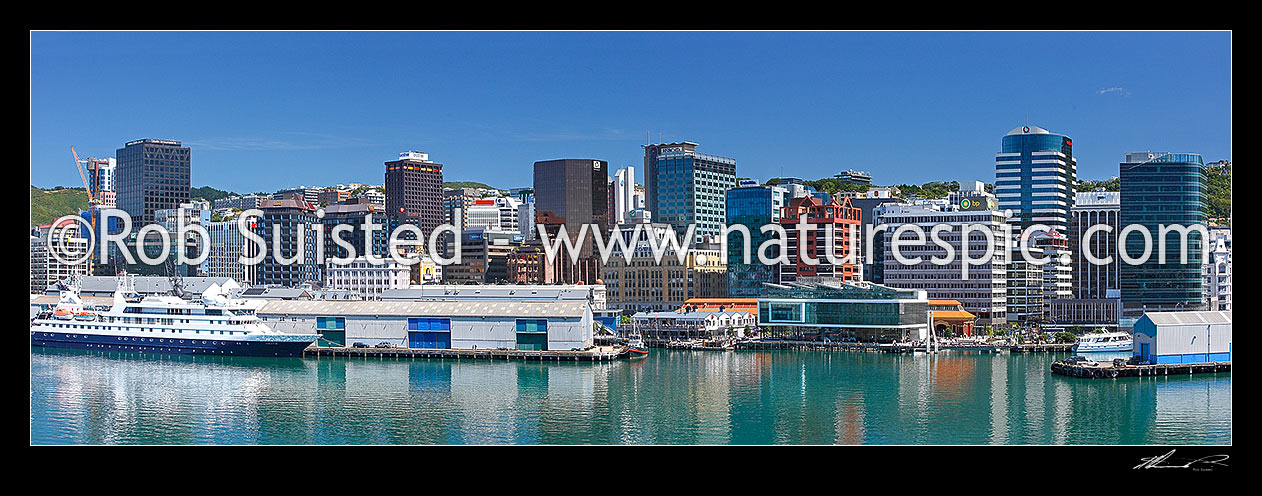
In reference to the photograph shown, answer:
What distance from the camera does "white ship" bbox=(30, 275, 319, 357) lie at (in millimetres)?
19125

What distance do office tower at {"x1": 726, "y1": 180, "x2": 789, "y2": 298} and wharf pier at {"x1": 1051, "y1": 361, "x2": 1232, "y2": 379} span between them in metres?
13.2

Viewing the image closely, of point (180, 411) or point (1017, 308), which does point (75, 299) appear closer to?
point (180, 411)

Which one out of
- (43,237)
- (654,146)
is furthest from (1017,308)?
(43,237)

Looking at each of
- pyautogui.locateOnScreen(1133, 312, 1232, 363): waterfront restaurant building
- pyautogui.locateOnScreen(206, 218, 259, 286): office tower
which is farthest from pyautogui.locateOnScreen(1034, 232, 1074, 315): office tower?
pyautogui.locateOnScreen(206, 218, 259, 286): office tower

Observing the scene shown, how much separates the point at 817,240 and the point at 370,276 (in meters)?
10.1

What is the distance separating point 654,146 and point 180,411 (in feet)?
88.5

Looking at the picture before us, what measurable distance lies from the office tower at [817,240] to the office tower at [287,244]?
13.5 m

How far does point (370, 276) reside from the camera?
92.6ft

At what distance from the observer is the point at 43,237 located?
113ft

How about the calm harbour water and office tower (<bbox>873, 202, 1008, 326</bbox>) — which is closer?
the calm harbour water

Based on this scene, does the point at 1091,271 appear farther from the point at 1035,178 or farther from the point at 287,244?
the point at 287,244

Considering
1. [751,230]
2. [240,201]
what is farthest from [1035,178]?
[240,201]
